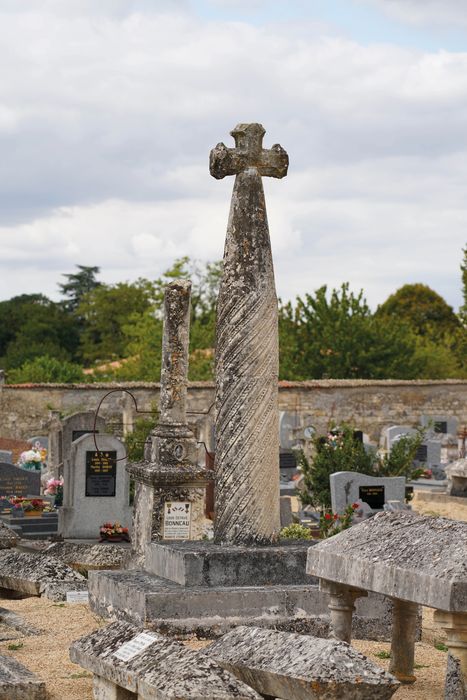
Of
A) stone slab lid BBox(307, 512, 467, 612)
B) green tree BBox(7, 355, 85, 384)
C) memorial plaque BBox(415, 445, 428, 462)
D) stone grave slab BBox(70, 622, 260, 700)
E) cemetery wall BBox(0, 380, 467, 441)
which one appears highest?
green tree BBox(7, 355, 85, 384)

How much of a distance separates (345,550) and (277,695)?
1240 millimetres

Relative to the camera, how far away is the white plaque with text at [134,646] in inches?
279

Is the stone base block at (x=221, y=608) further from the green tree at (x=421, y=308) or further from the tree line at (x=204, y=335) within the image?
the green tree at (x=421, y=308)

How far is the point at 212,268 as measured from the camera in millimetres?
54125

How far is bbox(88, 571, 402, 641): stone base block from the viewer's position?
30.5ft

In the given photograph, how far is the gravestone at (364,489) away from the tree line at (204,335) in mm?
18751

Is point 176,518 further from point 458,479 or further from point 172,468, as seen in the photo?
point 458,479

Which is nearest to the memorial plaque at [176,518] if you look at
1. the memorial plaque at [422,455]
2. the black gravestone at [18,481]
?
the black gravestone at [18,481]

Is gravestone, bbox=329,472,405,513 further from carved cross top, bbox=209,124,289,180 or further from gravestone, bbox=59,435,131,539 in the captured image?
carved cross top, bbox=209,124,289,180

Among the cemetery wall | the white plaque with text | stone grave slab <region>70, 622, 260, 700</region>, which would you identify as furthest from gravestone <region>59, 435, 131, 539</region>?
the cemetery wall

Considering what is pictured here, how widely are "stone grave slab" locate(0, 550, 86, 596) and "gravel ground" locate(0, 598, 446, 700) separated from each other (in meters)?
0.22

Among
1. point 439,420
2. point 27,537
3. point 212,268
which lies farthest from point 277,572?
point 212,268

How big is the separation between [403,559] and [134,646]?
1.62 metres

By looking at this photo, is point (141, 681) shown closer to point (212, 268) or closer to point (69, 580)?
point (69, 580)
